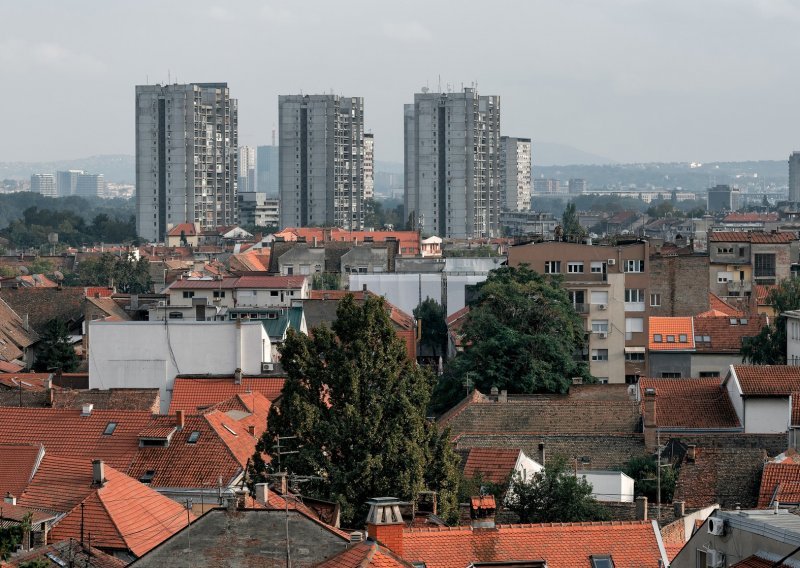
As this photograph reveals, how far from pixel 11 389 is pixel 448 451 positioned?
59.5 ft

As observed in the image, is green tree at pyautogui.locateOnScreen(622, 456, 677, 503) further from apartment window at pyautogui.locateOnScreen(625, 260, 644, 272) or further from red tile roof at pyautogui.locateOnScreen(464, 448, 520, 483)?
apartment window at pyautogui.locateOnScreen(625, 260, 644, 272)

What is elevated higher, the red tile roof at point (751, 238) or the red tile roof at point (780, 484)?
the red tile roof at point (751, 238)

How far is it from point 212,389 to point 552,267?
19521 mm

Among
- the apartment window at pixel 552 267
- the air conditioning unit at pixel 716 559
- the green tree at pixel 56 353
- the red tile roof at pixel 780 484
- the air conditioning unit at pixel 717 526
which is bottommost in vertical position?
the green tree at pixel 56 353

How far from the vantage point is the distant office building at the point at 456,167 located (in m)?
181

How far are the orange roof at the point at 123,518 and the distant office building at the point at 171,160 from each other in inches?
5843

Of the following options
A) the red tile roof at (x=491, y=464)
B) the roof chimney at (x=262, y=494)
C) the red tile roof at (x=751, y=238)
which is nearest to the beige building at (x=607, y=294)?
the red tile roof at (x=751, y=238)

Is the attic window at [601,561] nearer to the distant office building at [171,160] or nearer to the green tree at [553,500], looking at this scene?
the green tree at [553,500]

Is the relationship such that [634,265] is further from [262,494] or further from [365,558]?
[365,558]

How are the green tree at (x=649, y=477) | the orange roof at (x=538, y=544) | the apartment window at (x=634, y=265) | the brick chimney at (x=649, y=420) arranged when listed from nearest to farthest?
the orange roof at (x=538, y=544) → the green tree at (x=649, y=477) → the brick chimney at (x=649, y=420) → the apartment window at (x=634, y=265)

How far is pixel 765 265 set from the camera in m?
81.9

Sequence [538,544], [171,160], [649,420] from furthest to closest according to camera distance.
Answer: [171,160], [649,420], [538,544]

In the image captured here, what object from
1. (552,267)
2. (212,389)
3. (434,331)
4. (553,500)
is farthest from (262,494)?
(434,331)

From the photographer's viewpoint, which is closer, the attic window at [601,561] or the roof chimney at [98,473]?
the attic window at [601,561]
